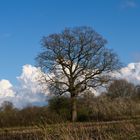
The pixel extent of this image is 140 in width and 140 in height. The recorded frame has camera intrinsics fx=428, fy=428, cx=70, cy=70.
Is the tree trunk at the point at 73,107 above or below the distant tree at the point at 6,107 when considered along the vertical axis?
below

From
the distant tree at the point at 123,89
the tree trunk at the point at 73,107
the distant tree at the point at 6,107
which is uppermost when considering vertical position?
the distant tree at the point at 123,89

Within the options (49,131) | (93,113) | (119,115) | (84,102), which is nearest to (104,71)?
(84,102)

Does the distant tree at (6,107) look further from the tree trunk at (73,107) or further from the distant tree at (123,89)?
the distant tree at (123,89)


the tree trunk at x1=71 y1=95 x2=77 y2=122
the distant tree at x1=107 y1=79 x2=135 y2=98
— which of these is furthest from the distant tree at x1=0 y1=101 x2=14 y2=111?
the distant tree at x1=107 y1=79 x2=135 y2=98

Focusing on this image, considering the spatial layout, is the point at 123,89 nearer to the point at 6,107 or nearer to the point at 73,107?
the point at 6,107

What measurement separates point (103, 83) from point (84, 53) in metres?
4.72

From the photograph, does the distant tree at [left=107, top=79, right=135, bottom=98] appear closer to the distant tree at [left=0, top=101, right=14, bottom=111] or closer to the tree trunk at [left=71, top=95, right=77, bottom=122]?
the distant tree at [left=0, top=101, right=14, bottom=111]

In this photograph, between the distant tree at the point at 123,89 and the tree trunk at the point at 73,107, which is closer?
the tree trunk at the point at 73,107

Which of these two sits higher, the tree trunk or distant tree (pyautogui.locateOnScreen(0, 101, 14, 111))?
distant tree (pyautogui.locateOnScreen(0, 101, 14, 111))

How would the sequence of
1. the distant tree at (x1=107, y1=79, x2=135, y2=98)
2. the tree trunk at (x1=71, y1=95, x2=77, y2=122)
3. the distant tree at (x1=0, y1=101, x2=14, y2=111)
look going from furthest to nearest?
the distant tree at (x1=107, y1=79, x2=135, y2=98), the distant tree at (x1=0, y1=101, x2=14, y2=111), the tree trunk at (x1=71, y1=95, x2=77, y2=122)

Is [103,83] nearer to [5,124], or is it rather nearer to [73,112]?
[73,112]

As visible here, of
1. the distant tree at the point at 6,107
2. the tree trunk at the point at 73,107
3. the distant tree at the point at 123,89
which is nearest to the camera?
the tree trunk at the point at 73,107

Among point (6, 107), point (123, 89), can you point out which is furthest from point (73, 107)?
point (123, 89)

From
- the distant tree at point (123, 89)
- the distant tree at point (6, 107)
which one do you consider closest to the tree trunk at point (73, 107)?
the distant tree at point (6, 107)
